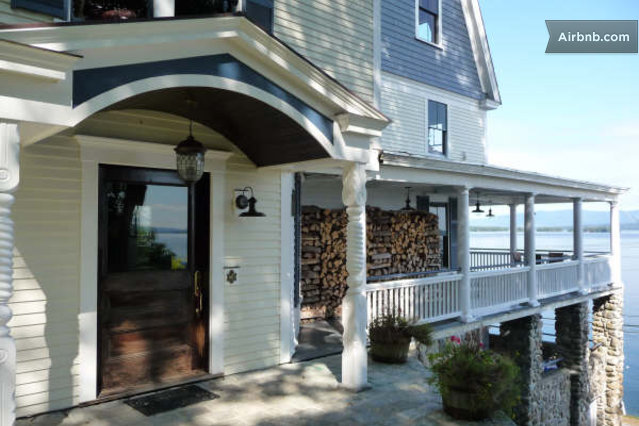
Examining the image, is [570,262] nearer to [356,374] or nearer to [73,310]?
[356,374]

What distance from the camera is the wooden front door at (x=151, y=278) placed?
483 cm

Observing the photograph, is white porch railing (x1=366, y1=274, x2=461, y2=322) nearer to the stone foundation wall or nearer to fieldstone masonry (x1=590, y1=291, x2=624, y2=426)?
the stone foundation wall

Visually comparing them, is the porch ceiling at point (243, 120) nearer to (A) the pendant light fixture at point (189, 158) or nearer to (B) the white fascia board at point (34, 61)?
(A) the pendant light fixture at point (189, 158)

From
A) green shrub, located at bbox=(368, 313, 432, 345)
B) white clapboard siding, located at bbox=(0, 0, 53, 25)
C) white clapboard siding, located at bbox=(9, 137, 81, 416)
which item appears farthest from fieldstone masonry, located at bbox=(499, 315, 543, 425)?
white clapboard siding, located at bbox=(0, 0, 53, 25)

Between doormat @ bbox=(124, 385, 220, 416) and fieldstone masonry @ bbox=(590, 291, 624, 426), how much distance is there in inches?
478

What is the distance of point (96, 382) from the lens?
15.2 feet

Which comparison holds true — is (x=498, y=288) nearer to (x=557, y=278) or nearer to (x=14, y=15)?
(x=557, y=278)

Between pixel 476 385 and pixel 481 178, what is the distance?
531 centimetres

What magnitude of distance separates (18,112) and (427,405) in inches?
176

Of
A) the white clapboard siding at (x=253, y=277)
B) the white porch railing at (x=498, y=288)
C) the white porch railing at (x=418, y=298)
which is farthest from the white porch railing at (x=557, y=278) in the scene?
the white clapboard siding at (x=253, y=277)

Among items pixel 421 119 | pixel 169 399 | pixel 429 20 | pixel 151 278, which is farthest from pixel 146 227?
pixel 429 20

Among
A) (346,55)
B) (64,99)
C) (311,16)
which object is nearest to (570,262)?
(346,55)

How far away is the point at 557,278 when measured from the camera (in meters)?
11.4

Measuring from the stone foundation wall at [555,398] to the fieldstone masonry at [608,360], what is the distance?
1.72 m
